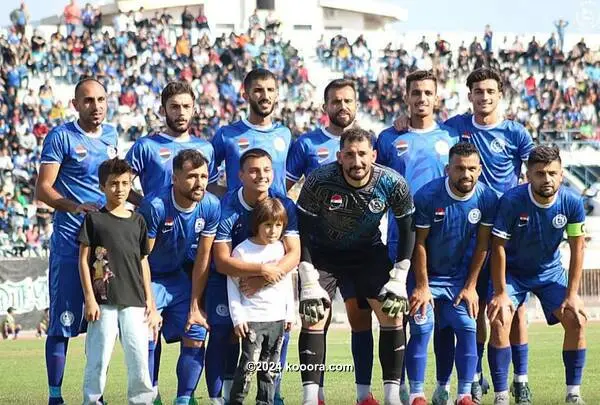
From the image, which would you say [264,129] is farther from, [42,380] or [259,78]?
[42,380]

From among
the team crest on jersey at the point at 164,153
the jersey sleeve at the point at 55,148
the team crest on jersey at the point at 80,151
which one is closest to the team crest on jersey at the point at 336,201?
the team crest on jersey at the point at 164,153

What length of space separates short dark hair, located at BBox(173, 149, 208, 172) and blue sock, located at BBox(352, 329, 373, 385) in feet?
6.24

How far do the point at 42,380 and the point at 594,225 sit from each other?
71.7 feet

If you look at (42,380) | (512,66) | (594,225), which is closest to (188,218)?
(42,380)

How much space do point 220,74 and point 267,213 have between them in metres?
26.8

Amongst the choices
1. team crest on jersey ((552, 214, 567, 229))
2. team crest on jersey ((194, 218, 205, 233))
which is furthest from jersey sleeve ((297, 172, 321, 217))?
team crest on jersey ((552, 214, 567, 229))

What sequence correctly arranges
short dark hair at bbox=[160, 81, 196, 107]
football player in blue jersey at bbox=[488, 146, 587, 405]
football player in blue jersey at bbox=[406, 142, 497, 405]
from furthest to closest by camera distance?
1. short dark hair at bbox=[160, 81, 196, 107]
2. football player in blue jersey at bbox=[488, 146, 587, 405]
3. football player in blue jersey at bbox=[406, 142, 497, 405]

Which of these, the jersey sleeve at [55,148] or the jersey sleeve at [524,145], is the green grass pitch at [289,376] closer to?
the jersey sleeve at [524,145]

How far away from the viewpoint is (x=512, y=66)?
4031 cm

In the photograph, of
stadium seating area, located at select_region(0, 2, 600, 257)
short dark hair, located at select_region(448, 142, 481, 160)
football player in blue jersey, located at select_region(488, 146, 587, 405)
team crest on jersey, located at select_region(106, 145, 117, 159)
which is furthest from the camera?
stadium seating area, located at select_region(0, 2, 600, 257)

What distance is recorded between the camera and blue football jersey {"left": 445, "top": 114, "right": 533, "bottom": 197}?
35.7ft

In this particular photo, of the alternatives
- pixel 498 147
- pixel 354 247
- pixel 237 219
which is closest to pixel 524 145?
pixel 498 147

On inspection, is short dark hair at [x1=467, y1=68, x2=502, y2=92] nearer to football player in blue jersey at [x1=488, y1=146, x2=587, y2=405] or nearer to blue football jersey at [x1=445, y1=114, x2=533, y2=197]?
blue football jersey at [x1=445, y1=114, x2=533, y2=197]

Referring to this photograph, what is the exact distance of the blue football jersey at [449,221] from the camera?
1001cm
